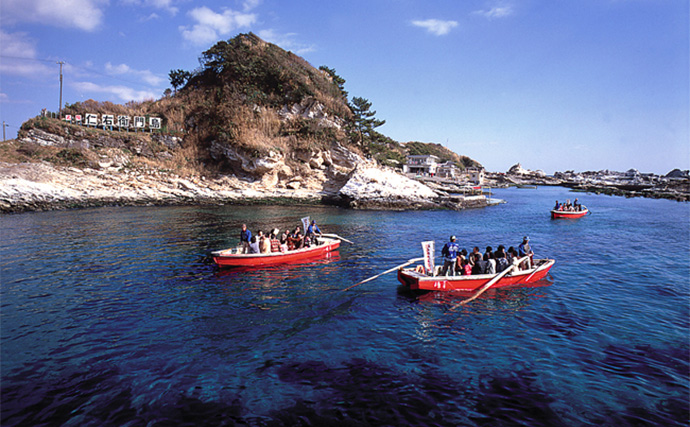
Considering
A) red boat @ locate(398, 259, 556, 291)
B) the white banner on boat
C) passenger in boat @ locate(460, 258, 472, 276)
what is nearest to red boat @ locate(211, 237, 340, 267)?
red boat @ locate(398, 259, 556, 291)

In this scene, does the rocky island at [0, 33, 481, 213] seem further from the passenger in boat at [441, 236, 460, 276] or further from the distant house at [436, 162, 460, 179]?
the distant house at [436, 162, 460, 179]

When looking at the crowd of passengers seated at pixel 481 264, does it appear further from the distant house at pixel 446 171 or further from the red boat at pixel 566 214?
the distant house at pixel 446 171

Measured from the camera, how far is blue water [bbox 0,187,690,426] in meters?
8.34

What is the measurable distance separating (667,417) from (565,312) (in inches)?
238

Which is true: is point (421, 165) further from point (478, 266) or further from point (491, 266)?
point (491, 266)

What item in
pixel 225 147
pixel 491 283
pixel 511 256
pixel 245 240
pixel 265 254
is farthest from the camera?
pixel 225 147

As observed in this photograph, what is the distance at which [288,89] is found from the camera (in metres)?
60.4

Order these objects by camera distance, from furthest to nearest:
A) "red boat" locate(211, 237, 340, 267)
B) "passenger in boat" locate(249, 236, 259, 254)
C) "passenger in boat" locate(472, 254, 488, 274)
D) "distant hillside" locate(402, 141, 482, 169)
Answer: "distant hillside" locate(402, 141, 482, 169)
"passenger in boat" locate(249, 236, 259, 254)
"red boat" locate(211, 237, 340, 267)
"passenger in boat" locate(472, 254, 488, 274)

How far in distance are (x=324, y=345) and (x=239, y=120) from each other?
163 feet

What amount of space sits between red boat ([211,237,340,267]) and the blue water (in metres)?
0.82

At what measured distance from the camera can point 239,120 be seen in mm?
54562

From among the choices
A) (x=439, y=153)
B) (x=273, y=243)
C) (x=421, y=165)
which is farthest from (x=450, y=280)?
(x=439, y=153)

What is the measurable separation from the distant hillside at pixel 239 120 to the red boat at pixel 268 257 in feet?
107

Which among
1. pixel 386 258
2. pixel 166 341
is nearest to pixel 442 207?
pixel 386 258
